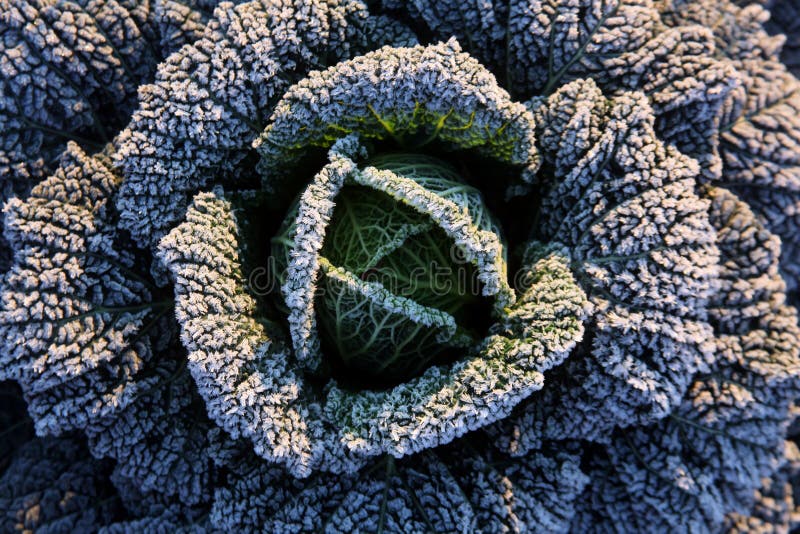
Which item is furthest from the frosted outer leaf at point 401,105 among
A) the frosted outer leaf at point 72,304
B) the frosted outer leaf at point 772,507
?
the frosted outer leaf at point 772,507

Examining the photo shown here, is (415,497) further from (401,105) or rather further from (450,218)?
(401,105)

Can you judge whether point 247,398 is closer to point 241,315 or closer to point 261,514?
point 241,315

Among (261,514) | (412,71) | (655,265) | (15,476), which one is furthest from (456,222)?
(15,476)

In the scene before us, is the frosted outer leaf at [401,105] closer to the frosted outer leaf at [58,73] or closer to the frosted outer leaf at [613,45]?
the frosted outer leaf at [613,45]

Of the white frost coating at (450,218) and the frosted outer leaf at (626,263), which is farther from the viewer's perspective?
the frosted outer leaf at (626,263)

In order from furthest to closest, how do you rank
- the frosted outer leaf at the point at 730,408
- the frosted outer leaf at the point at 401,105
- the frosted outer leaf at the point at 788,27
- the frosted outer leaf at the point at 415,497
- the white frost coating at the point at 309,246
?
the frosted outer leaf at the point at 788,27 < the frosted outer leaf at the point at 730,408 < the frosted outer leaf at the point at 415,497 < the frosted outer leaf at the point at 401,105 < the white frost coating at the point at 309,246

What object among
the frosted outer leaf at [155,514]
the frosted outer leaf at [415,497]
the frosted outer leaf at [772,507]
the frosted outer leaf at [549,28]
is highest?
the frosted outer leaf at [549,28]

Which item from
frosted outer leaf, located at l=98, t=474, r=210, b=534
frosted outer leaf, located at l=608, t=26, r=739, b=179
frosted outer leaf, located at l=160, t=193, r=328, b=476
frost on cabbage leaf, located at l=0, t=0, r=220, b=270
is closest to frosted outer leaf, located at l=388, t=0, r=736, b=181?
frosted outer leaf, located at l=608, t=26, r=739, b=179
